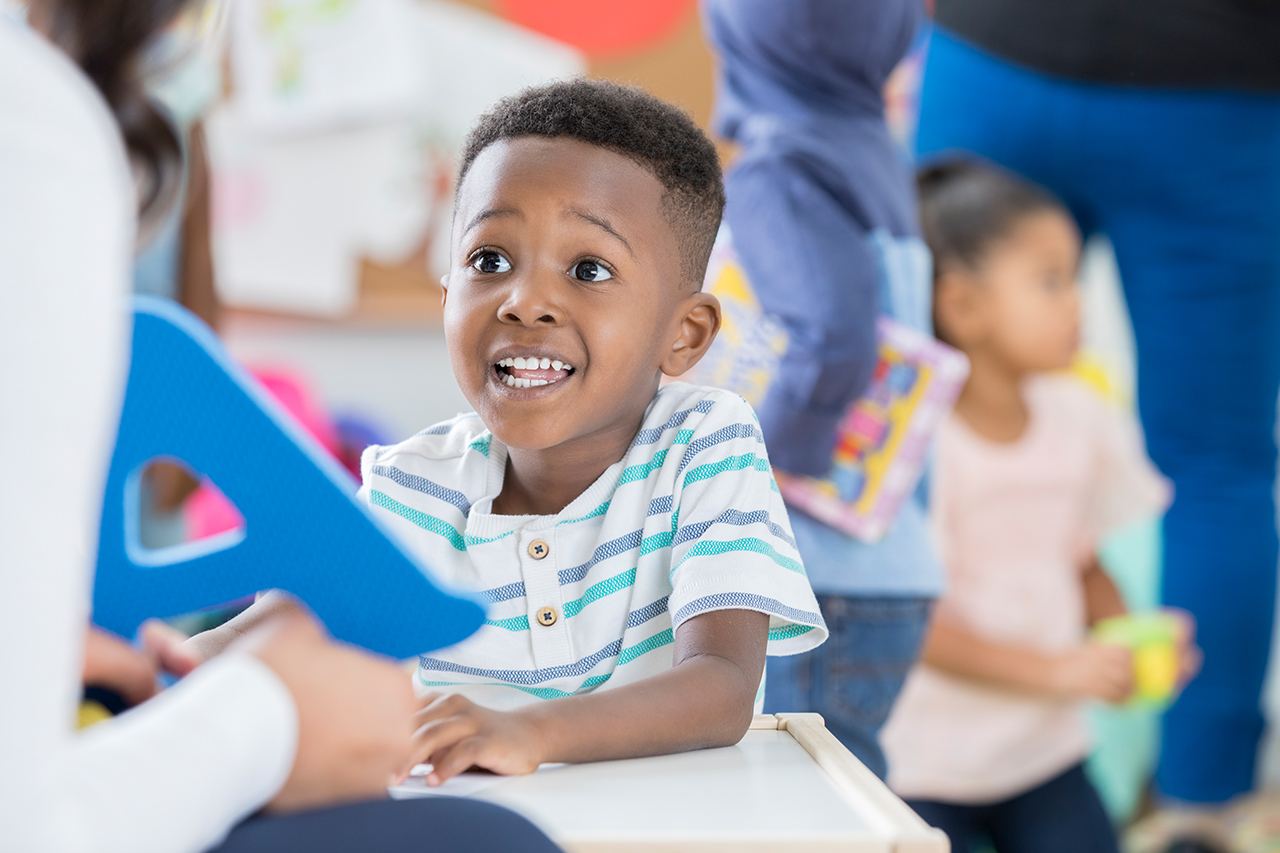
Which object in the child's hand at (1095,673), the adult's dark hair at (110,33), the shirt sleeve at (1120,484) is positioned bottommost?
the child's hand at (1095,673)

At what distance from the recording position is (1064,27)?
4.17 feet

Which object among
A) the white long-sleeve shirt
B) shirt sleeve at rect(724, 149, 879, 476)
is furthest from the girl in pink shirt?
the white long-sleeve shirt

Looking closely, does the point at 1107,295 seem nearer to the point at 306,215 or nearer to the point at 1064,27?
the point at 1064,27

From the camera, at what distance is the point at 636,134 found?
0.73 metres

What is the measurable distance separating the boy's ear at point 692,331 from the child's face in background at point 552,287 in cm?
5

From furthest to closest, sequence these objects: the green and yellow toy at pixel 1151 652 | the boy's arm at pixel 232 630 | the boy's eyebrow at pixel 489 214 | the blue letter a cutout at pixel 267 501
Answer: the green and yellow toy at pixel 1151 652, the boy's eyebrow at pixel 489 214, the boy's arm at pixel 232 630, the blue letter a cutout at pixel 267 501

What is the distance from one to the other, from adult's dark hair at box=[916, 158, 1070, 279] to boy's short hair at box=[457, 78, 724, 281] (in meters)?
0.67

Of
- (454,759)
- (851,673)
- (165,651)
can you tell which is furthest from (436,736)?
(851,673)

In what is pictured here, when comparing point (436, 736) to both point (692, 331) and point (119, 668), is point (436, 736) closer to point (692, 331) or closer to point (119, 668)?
point (119, 668)

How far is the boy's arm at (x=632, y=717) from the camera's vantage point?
0.50m

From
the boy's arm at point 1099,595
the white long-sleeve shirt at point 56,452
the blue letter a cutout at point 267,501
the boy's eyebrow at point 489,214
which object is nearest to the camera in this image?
the white long-sleeve shirt at point 56,452

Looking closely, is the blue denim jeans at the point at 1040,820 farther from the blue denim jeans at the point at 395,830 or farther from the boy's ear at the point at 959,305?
the blue denim jeans at the point at 395,830

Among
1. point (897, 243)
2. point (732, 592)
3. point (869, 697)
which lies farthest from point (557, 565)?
point (897, 243)

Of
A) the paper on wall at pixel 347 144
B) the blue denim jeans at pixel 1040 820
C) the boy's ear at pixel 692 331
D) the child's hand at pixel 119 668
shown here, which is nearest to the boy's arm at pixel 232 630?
the child's hand at pixel 119 668
